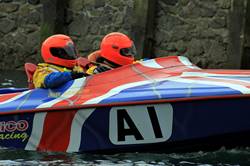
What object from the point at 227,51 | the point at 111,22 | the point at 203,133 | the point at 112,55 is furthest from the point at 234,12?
the point at 203,133

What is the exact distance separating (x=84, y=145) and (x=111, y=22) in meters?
5.97

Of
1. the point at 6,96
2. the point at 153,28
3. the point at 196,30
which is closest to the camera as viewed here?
the point at 6,96

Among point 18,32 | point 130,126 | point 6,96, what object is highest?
A: point 18,32

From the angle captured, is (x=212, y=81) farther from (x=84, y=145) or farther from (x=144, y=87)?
(x=84, y=145)

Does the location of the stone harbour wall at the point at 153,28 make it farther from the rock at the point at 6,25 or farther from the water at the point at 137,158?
the water at the point at 137,158

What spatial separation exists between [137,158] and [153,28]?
5.51 metres

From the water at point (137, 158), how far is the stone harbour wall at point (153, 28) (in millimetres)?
4168

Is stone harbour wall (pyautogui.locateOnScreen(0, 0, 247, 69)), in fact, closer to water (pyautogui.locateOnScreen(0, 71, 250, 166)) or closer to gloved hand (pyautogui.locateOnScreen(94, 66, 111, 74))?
gloved hand (pyautogui.locateOnScreen(94, 66, 111, 74))

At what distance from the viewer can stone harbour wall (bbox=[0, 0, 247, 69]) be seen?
12.4 m

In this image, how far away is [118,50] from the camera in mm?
8391

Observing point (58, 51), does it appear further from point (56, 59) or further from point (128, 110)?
point (128, 110)

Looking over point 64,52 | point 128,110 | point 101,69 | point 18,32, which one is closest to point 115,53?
point 101,69

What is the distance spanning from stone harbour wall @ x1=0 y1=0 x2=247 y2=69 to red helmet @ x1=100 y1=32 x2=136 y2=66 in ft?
11.6

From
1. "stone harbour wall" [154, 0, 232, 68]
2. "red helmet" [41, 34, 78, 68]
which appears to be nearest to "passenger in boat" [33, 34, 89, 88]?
"red helmet" [41, 34, 78, 68]
